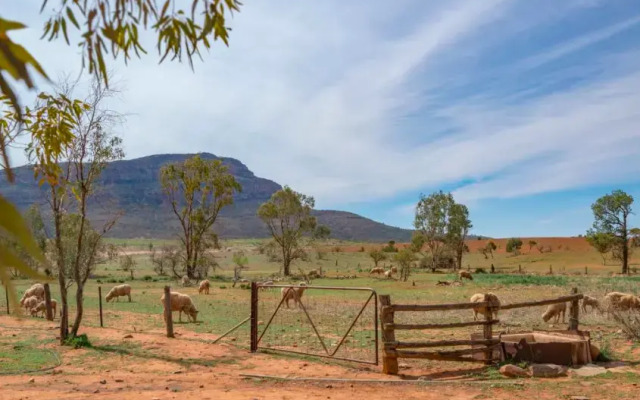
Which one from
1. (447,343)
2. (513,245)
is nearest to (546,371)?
(447,343)

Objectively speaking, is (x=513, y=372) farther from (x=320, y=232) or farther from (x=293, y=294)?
(x=320, y=232)

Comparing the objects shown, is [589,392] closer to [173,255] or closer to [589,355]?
[589,355]

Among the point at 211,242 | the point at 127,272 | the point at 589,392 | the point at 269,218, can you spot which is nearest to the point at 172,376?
the point at 589,392

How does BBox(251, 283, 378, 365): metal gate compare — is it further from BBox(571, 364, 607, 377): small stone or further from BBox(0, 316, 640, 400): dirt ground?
BBox(571, 364, 607, 377): small stone

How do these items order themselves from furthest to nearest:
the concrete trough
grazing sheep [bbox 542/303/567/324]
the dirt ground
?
grazing sheep [bbox 542/303/567/324]
the concrete trough
the dirt ground

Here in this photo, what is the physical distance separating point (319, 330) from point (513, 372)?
713cm

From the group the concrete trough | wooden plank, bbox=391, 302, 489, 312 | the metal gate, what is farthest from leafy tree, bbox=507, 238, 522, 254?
wooden plank, bbox=391, 302, 489, 312

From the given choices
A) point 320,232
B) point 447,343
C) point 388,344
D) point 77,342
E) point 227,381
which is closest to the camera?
point 227,381

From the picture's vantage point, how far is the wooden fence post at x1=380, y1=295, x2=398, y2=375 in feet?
34.3

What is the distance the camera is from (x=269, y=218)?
55.8m

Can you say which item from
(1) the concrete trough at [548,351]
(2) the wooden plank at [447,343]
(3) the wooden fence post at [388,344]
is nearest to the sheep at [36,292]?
(3) the wooden fence post at [388,344]

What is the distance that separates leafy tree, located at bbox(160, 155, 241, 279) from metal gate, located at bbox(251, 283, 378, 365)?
84.4ft

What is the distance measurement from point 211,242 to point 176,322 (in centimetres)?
3190

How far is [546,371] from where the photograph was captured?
9922 mm
